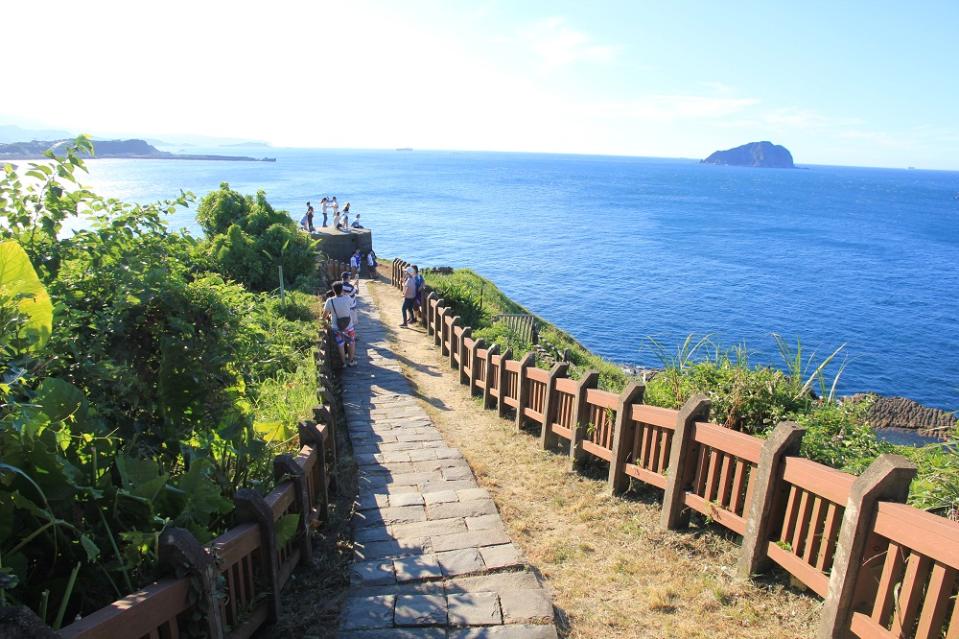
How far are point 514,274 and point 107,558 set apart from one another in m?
41.4

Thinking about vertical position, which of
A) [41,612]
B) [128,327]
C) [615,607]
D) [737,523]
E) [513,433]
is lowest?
[513,433]

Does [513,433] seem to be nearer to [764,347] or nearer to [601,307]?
[764,347]

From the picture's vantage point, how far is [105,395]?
334cm

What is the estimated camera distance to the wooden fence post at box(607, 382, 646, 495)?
17.3 ft

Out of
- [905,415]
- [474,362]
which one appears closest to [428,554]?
[474,362]

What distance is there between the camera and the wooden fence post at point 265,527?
11.1 ft

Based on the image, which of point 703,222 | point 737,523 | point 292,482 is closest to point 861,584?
point 737,523

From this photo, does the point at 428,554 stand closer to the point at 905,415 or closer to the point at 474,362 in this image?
the point at 474,362

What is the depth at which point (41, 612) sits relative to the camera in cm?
233

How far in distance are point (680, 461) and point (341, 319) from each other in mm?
7323

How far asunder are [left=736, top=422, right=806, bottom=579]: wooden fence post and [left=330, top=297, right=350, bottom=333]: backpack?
7.90 metres

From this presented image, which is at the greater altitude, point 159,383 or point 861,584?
point 159,383

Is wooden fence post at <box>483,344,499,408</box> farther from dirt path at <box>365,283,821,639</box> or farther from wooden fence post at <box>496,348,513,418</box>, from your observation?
dirt path at <box>365,283,821,639</box>

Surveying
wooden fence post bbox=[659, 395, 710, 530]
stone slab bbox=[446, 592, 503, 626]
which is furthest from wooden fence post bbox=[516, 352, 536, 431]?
stone slab bbox=[446, 592, 503, 626]
